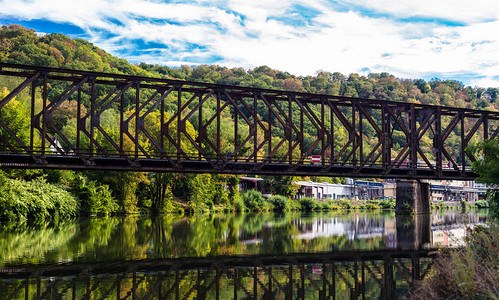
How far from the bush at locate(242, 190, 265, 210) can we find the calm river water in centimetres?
4716

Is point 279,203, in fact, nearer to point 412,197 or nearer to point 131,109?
point 412,197

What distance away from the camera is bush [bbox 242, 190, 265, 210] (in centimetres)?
7794

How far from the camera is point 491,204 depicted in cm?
2102

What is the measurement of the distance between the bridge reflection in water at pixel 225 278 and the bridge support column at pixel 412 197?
35.9 meters

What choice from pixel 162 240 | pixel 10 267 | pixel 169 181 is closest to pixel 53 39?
pixel 169 181

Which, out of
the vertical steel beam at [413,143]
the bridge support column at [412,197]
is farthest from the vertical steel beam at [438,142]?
the bridge support column at [412,197]

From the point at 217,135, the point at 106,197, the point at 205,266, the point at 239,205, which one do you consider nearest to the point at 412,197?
the point at 239,205

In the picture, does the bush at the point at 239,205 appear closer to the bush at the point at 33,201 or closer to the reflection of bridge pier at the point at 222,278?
the bush at the point at 33,201

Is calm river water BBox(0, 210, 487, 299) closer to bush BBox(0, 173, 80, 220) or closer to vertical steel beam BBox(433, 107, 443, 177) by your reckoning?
bush BBox(0, 173, 80, 220)

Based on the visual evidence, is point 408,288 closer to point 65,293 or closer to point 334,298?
point 334,298

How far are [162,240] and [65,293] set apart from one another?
15022mm

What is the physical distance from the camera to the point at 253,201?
7800 cm

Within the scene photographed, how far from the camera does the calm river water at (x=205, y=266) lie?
47.3 feet

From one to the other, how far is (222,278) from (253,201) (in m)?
61.5
